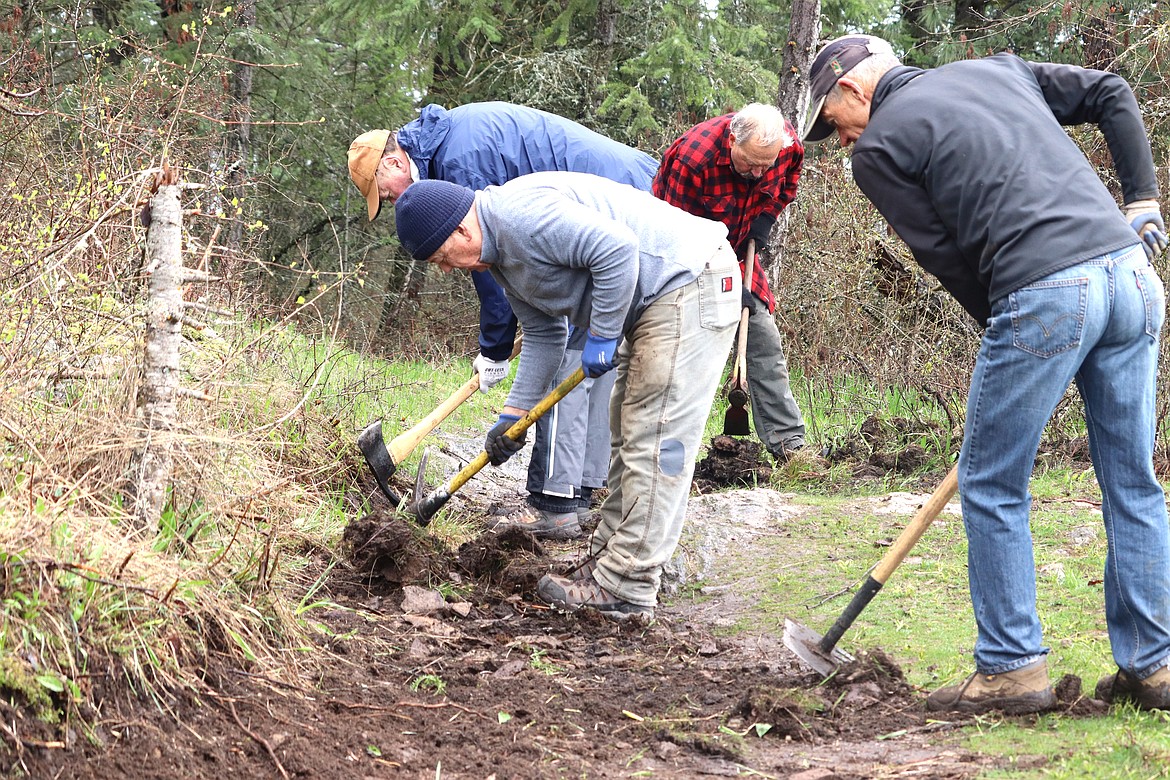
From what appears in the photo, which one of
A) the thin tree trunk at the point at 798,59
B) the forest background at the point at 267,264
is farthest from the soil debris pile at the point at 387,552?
the thin tree trunk at the point at 798,59

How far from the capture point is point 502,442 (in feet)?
14.6

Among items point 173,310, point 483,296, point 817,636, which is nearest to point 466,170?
point 483,296

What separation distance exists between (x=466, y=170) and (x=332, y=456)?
5.47 ft

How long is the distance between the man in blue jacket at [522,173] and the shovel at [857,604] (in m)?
2.03

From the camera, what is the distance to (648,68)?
1166 centimetres

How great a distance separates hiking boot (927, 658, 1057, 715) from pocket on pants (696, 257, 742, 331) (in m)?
1.66

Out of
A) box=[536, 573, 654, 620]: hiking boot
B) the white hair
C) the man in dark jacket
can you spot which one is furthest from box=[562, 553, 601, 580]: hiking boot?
the white hair

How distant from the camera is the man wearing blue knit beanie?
3920mm

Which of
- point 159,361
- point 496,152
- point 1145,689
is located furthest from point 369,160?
point 1145,689

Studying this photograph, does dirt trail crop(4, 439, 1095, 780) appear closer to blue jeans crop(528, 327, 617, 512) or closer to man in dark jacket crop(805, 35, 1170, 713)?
man in dark jacket crop(805, 35, 1170, 713)

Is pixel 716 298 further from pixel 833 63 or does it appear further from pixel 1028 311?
pixel 1028 311

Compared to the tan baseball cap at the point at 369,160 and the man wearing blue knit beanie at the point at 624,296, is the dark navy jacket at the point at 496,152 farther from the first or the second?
the man wearing blue knit beanie at the point at 624,296

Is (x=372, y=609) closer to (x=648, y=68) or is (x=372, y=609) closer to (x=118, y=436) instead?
(x=118, y=436)

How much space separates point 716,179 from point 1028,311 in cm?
333
